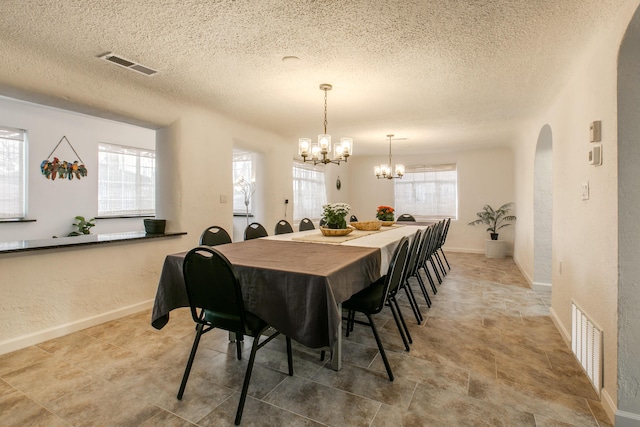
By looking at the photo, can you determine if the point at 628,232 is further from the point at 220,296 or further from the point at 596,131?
the point at 220,296

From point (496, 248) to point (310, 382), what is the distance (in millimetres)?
5639

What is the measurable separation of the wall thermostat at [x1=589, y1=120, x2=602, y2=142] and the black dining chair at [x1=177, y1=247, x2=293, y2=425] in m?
2.24

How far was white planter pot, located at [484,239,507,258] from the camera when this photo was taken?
6348 millimetres

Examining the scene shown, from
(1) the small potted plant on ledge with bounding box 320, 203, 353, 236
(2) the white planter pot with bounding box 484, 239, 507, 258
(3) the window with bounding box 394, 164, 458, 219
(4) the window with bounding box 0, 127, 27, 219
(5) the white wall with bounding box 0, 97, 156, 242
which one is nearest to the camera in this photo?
(1) the small potted plant on ledge with bounding box 320, 203, 353, 236

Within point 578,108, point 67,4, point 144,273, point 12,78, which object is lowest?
point 144,273

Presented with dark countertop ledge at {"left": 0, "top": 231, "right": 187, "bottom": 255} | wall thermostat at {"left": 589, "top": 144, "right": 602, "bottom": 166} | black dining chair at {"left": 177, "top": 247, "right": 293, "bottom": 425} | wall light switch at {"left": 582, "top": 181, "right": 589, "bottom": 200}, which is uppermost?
wall thermostat at {"left": 589, "top": 144, "right": 602, "bottom": 166}

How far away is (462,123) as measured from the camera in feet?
15.1

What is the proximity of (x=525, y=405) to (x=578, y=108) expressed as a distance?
2.13 metres

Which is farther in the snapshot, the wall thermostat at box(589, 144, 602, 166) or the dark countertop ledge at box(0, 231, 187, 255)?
the dark countertop ledge at box(0, 231, 187, 255)

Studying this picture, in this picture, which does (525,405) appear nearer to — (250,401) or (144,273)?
(250,401)

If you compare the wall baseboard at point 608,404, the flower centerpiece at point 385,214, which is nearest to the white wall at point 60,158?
the flower centerpiece at point 385,214

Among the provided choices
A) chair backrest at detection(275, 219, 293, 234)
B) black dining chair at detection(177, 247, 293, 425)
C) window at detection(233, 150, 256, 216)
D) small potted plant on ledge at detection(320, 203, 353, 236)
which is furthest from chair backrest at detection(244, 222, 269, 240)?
window at detection(233, 150, 256, 216)

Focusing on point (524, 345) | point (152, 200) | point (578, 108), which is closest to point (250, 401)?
point (524, 345)

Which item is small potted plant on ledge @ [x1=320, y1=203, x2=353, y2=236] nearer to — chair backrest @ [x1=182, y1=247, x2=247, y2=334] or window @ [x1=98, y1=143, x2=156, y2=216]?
chair backrest @ [x1=182, y1=247, x2=247, y2=334]
